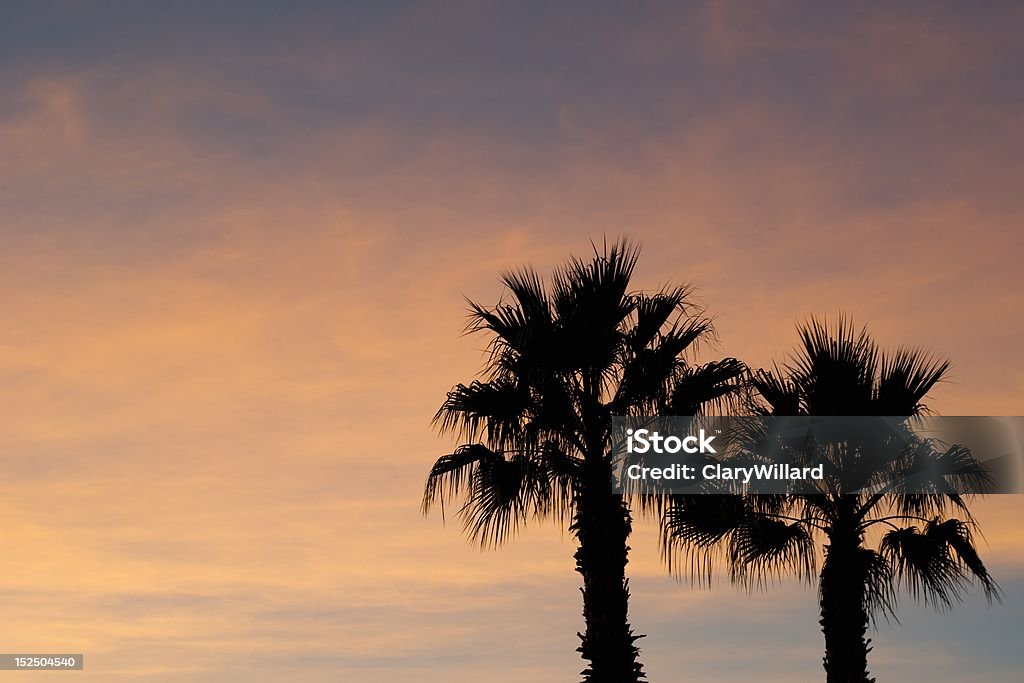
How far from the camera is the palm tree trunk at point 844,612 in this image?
80.3 feet

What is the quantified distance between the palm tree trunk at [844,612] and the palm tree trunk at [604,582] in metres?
3.86

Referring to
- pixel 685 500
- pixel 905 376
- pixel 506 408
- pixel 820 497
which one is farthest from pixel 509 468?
pixel 905 376

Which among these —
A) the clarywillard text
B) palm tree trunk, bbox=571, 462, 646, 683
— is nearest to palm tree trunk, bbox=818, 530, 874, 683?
the clarywillard text

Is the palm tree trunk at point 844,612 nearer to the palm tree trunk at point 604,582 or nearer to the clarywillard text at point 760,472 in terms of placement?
the clarywillard text at point 760,472

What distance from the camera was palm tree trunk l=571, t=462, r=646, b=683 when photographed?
22688 mm

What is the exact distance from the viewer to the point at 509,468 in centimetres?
2333

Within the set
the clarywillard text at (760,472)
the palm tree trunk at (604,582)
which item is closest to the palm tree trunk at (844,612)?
the clarywillard text at (760,472)

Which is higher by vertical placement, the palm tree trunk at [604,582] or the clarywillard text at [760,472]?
the clarywillard text at [760,472]

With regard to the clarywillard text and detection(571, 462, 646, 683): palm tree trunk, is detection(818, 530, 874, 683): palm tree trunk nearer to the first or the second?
the clarywillard text

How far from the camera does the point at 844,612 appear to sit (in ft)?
80.8

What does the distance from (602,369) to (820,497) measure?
465 cm

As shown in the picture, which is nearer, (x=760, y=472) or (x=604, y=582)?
(x=604, y=582)

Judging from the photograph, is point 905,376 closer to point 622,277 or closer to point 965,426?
point 965,426

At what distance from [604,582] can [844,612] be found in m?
4.56
